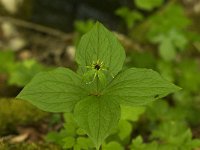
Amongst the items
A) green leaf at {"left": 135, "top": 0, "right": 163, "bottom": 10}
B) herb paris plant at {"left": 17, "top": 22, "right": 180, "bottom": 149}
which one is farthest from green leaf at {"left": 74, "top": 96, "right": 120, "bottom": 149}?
green leaf at {"left": 135, "top": 0, "right": 163, "bottom": 10}

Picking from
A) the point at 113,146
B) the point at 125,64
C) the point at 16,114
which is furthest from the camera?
the point at 125,64

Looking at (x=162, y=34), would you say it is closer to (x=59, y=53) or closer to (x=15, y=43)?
(x=59, y=53)

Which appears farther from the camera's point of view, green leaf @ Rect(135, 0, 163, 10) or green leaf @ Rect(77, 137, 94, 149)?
green leaf @ Rect(135, 0, 163, 10)

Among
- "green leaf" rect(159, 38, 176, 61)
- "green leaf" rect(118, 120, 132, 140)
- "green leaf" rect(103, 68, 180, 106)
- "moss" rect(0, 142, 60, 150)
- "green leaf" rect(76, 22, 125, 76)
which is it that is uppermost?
"green leaf" rect(159, 38, 176, 61)

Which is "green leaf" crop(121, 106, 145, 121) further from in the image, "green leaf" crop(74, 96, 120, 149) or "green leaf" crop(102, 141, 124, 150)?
"green leaf" crop(74, 96, 120, 149)

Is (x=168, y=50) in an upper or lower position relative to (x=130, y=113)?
upper

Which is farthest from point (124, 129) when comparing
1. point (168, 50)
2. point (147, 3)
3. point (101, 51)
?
point (147, 3)

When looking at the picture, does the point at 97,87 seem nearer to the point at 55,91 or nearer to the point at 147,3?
the point at 55,91
